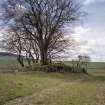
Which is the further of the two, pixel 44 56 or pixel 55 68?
pixel 44 56

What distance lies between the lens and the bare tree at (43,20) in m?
50.8

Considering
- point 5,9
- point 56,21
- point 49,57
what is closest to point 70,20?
point 56,21

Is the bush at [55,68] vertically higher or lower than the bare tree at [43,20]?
lower

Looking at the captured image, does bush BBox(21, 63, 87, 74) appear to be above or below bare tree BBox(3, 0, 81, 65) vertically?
below

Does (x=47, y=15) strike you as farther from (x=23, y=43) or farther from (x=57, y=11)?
(x=23, y=43)

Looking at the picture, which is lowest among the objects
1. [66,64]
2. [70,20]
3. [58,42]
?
[66,64]

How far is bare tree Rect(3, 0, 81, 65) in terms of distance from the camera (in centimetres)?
5075

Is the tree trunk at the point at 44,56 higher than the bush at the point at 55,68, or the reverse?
the tree trunk at the point at 44,56

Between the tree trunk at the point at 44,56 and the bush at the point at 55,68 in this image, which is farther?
the tree trunk at the point at 44,56

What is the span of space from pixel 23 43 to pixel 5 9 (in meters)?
5.62

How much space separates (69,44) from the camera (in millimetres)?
53312

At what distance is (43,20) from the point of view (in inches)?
2019

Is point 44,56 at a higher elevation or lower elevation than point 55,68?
higher

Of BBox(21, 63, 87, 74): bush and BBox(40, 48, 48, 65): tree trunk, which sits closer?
BBox(21, 63, 87, 74): bush
